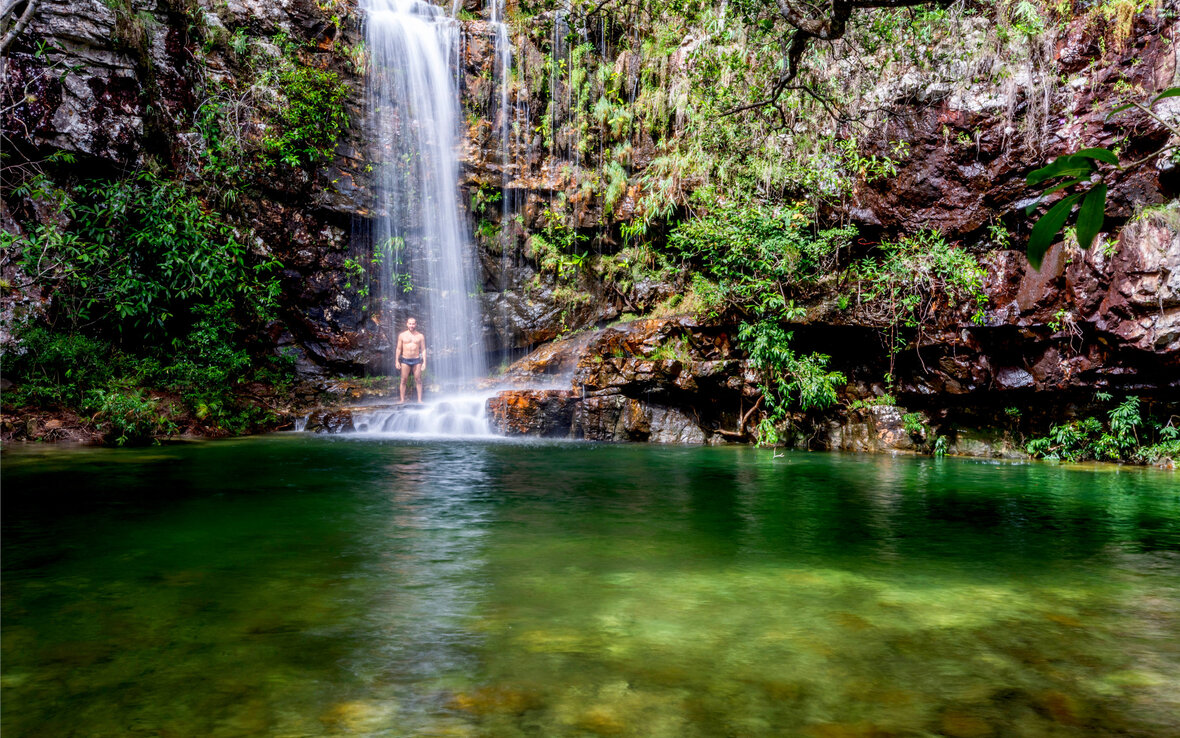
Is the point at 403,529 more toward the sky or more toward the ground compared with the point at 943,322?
more toward the ground

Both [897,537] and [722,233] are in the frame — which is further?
[722,233]

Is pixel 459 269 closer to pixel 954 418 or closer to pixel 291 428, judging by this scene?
pixel 291 428

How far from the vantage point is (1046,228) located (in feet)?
3.20

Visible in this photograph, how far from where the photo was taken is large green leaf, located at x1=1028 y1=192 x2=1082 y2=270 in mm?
931

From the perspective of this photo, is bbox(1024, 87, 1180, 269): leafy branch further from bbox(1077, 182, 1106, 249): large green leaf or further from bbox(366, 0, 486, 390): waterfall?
bbox(366, 0, 486, 390): waterfall

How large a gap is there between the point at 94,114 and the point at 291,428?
6.34 m

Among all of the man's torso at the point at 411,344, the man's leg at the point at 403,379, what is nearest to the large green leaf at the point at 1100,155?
the man's leg at the point at 403,379

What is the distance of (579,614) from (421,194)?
14.2 m

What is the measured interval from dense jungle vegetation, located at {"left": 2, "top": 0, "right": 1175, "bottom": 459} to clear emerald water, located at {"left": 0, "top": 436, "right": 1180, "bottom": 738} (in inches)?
188

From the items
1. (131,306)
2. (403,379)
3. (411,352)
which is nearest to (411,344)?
(411,352)

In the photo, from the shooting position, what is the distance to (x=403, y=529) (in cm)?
449

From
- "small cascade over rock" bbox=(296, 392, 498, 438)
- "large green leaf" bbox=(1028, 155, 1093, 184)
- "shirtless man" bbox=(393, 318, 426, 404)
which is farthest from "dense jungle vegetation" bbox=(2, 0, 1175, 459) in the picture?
"large green leaf" bbox=(1028, 155, 1093, 184)

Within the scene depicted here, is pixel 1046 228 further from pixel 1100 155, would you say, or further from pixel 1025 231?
pixel 1025 231

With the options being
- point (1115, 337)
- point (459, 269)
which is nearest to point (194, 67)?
point (459, 269)
